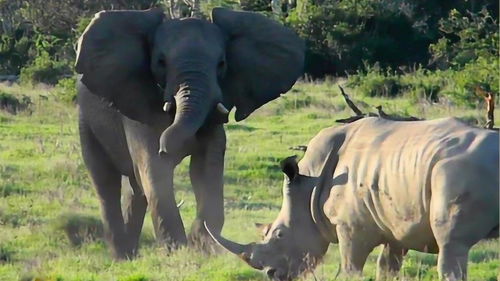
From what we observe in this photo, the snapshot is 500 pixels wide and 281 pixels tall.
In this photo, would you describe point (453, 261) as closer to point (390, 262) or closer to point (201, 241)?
point (390, 262)

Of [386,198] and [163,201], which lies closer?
[386,198]

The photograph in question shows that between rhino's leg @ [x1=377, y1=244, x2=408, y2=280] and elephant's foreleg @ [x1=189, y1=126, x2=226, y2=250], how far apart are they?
269 cm

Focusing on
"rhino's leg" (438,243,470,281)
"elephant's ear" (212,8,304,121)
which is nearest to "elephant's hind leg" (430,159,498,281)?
"rhino's leg" (438,243,470,281)

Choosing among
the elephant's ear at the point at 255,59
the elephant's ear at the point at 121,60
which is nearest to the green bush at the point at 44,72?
the elephant's ear at the point at 255,59

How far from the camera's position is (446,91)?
934 inches

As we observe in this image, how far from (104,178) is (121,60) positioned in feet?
3.67

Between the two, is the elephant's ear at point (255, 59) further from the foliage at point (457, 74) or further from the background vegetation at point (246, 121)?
the foliage at point (457, 74)

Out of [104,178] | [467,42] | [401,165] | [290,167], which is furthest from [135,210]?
[467,42]

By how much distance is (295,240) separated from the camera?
8.73 meters

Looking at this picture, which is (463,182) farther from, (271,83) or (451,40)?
(451,40)

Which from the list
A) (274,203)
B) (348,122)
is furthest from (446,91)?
(348,122)

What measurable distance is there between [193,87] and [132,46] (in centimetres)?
118

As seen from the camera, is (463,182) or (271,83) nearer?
(463,182)

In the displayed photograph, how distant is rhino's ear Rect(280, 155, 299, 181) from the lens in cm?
858
